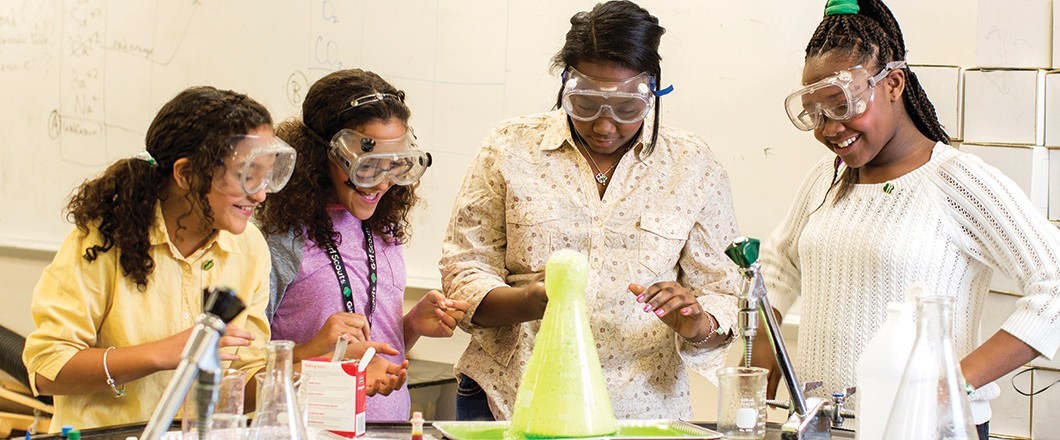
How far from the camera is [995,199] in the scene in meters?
1.93

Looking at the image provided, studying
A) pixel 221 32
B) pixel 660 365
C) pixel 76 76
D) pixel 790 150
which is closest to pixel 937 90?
pixel 790 150

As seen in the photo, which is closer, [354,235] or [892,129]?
[892,129]

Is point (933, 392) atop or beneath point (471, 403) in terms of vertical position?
atop

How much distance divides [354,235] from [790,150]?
1.26 metres

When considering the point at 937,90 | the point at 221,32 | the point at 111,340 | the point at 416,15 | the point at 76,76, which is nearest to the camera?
the point at 111,340

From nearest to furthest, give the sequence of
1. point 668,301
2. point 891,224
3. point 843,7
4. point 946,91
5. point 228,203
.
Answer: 1. point 668,301
2. point 228,203
3. point 891,224
4. point 843,7
5. point 946,91

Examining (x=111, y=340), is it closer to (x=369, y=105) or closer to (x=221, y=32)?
(x=369, y=105)

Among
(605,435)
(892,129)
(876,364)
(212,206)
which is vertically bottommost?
(605,435)

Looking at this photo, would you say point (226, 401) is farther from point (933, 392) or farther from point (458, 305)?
point (933, 392)

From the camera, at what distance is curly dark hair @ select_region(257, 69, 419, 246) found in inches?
84.5

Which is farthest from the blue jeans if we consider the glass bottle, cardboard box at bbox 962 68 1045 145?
cardboard box at bbox 962 68 1045 145

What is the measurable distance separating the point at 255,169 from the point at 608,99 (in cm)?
65

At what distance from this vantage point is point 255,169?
1.90 metres

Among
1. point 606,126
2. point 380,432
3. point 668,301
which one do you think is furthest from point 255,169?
point 668,301
